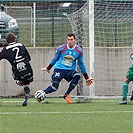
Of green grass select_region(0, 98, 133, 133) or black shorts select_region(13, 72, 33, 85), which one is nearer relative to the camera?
green grass select_region(0, 98, 133, 133)

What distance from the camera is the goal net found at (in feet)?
54.9

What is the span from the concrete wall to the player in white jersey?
A: 12.5ft

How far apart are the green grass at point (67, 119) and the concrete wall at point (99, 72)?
12.8ft

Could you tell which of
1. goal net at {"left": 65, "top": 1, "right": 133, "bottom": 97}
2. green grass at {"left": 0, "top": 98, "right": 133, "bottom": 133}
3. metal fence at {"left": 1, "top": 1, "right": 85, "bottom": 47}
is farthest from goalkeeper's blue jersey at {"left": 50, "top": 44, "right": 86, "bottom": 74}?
metal fence at {"left": 1, "top": 1, "right": 85, "bottom": 47}

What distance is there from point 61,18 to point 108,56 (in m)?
1.57

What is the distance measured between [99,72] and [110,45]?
0.79 metres

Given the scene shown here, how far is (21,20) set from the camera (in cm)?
1788

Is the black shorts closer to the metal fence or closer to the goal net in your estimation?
the goal net

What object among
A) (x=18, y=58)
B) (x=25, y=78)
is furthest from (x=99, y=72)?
(x=18, y=58)

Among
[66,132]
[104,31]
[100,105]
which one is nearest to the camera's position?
[66,132]

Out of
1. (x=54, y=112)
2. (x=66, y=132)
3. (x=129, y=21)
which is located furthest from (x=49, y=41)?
(x=66, y=132)

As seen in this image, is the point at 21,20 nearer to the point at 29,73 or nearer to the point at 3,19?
the point at 3,19

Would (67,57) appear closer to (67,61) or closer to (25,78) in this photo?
(67,61)

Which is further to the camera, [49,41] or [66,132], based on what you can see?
[49,41]
